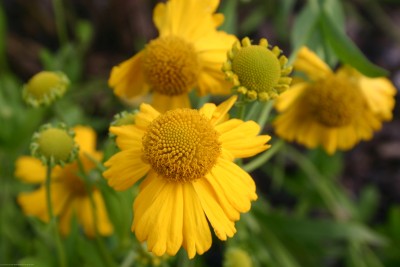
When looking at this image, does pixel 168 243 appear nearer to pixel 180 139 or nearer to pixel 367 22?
pixel 180 139

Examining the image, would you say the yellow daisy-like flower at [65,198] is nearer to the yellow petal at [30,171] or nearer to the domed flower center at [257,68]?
the yellow petal at [30,171]

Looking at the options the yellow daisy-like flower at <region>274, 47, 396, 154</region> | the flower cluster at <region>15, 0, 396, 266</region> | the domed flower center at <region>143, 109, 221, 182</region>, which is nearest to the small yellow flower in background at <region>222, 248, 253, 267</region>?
the flower cluster at <region>15, 0, 396, 266</region>

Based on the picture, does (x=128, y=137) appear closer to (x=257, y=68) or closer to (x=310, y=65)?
(x=257, y=68)

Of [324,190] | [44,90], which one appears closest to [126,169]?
[44,90]

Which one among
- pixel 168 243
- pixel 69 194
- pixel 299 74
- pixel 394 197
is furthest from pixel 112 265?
pixel 394 197

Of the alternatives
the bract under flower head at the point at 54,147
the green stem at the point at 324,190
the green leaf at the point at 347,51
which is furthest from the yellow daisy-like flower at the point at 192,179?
the green stem at the point at 324,190
